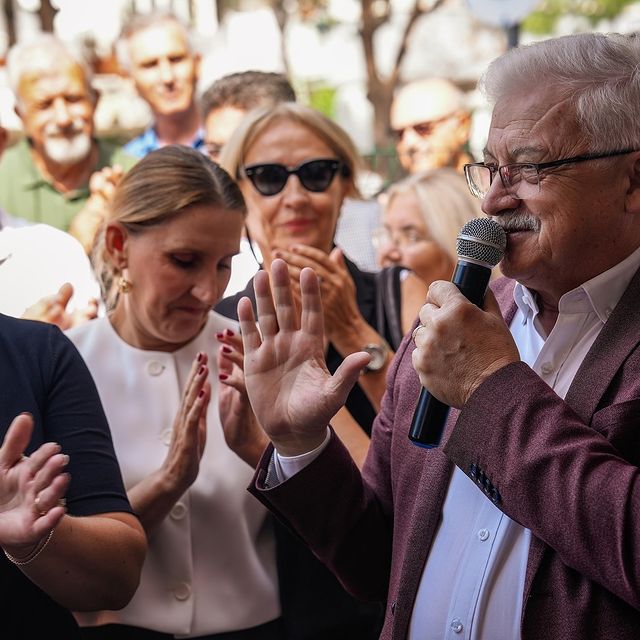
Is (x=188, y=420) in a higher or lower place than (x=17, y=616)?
higher

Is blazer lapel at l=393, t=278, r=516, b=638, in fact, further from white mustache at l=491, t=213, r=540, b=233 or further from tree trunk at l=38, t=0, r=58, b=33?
tree trunk at l=38, t=0, r=58, b=33

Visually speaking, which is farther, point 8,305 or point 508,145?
point 8,305

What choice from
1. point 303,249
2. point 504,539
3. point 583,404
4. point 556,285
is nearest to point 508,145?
point 556,285

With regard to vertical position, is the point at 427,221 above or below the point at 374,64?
below

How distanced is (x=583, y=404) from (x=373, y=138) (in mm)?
13197

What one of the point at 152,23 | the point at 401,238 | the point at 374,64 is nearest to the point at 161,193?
the point at 401,238

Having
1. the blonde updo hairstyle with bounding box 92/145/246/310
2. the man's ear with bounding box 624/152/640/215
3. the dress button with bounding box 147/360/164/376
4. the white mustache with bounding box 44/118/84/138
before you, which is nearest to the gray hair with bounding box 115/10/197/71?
the white mustache with bounding box 44/118/84/138

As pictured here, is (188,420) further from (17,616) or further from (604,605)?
(604,605)

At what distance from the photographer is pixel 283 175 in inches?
131

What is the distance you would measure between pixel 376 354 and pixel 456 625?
1.20 metres

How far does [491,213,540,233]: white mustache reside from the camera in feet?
6.33

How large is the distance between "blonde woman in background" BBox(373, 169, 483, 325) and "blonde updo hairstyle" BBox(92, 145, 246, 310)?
1.58 m

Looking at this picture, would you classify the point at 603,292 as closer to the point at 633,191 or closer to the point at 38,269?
the point at 633,191

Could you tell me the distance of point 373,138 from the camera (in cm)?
1470
